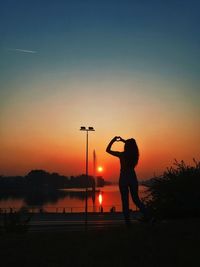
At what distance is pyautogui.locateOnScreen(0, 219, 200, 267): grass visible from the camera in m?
6.39

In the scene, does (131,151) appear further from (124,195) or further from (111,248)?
(111,248)

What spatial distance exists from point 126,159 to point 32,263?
328cm

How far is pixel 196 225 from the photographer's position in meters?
8.72

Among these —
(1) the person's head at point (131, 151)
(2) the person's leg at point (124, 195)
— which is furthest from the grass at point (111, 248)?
(1) the person's head at point (131, 151)

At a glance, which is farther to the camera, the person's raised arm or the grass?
the person's raised arm

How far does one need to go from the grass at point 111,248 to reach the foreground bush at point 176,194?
3.66 feet

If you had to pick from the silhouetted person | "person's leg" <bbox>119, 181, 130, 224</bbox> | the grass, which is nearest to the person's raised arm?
the silhouetted person

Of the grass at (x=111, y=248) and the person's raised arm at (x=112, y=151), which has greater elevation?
the person's raised arm at (x=112, y=151)

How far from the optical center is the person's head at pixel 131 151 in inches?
354

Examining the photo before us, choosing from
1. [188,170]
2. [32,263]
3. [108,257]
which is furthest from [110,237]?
[188,170]

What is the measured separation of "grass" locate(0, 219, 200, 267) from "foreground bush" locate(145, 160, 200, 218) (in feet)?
3.66

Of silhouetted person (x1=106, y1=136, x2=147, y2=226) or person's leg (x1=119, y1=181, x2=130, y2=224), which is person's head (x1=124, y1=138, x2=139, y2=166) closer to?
silhouetted person (x1=106, y1=136, x2=147, y2=226)

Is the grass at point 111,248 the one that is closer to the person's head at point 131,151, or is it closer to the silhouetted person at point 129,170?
the silhouetted person at point 129,170

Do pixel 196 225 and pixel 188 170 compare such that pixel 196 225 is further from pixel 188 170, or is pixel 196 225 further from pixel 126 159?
pixel 188 170
